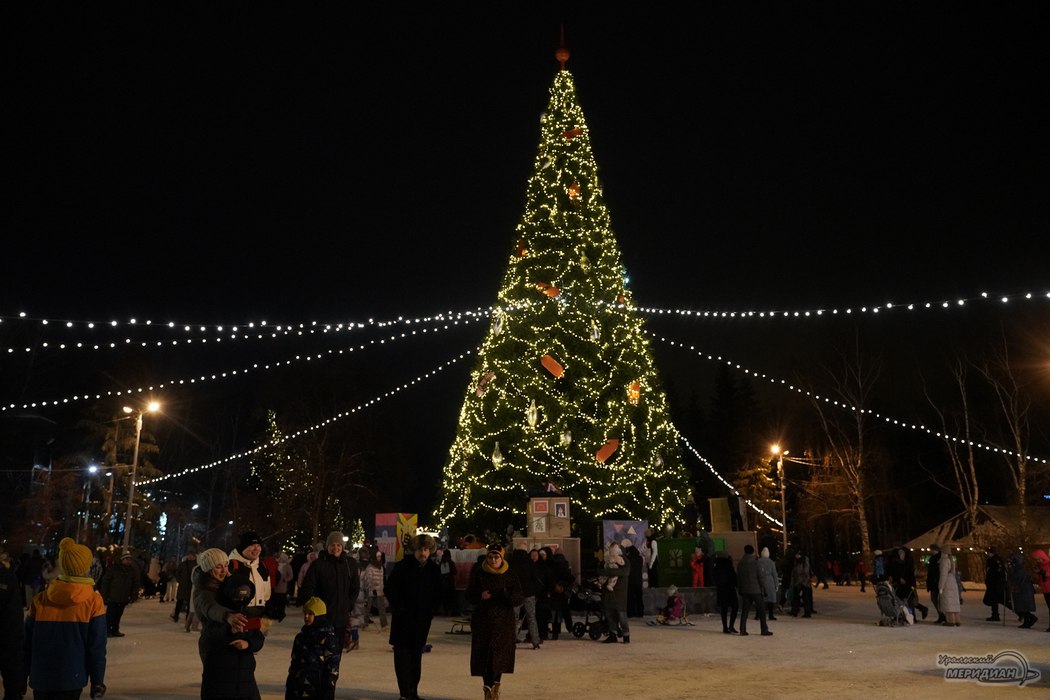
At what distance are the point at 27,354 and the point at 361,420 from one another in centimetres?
1505

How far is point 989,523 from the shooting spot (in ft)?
110

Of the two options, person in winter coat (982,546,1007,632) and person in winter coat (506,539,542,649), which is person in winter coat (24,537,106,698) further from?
person in winter coat (982,546,1007,632)

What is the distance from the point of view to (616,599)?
46.2 ft

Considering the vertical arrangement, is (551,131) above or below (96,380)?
above

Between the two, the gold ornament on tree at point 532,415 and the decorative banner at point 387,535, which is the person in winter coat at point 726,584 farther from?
the decorative banner at point 387,535

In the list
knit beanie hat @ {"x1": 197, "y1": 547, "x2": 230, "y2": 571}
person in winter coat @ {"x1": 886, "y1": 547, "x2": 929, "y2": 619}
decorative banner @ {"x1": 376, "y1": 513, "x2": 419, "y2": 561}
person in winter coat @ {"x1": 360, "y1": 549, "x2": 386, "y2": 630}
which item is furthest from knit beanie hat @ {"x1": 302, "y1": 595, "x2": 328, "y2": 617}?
decorative banner @ {"x1": 376, "y1": 513, "x2": 419, "y2": 561}

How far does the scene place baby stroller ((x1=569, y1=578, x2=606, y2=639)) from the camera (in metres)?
14.6

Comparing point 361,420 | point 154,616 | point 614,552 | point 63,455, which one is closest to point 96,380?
point 63,455

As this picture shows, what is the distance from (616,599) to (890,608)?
6.21 meters

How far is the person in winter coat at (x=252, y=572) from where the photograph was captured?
5523mm

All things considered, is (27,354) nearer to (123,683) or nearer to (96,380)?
(96,380)

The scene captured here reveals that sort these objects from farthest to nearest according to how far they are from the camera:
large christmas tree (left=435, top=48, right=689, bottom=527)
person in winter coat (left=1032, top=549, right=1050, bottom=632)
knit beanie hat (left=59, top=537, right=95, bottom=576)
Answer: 1. large christmas tree (left=435, top=48, right=689, bottom=527)
2. person in winter coat (left=1032, top=549, right=1050, bottom=632)
3. knit beanie hat (left=59, top=537, right=95, bottom=576)

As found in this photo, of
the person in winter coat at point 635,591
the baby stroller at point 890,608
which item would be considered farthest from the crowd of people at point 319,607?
the person in winter coat at point 635,591

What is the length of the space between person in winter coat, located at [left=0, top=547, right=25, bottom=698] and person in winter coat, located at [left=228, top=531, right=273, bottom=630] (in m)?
1.63
